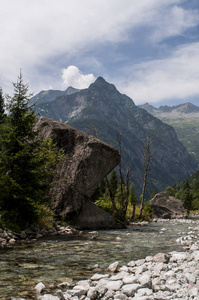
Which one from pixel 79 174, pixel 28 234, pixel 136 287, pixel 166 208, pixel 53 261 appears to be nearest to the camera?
pixel 136 287

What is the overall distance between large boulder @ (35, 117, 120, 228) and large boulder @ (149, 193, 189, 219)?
20.4 metres

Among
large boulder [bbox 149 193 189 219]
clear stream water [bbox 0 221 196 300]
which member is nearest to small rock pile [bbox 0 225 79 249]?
clear stream water [bbox 0 221 196 300]

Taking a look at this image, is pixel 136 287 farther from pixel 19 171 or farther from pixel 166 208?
pixel 166 208

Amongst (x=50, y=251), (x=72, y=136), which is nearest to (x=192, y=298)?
(x=50, y=251)

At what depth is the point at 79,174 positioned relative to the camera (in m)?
18.2

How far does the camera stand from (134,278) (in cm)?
565

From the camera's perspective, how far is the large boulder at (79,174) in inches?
696

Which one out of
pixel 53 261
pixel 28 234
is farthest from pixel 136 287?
pixel 28 234

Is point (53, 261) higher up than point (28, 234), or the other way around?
point (53, 261)

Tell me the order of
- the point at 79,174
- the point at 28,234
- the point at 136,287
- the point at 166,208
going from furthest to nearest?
the point at 166,208
the point at 79,174
the point at 28,234
the point at 136,287

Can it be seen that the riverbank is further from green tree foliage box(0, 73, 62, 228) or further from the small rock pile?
green tree foliage box(0, 73, 62, 228)

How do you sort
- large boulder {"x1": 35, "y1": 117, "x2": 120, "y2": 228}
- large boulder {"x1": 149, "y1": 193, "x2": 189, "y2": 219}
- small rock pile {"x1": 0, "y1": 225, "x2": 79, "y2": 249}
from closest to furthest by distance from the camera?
small rock pile {"x1": 0, "y1": 225, "x2": 79, "y2": 249} < large boulder {"x1": 35, "y1": 117, "x2": 120, "y2": 228} < large boulder {"x1": 149, "y1": 193, "x2": 189, "y2": 219}

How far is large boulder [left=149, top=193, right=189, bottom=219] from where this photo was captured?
38784mm

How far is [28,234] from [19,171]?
11.4ft
